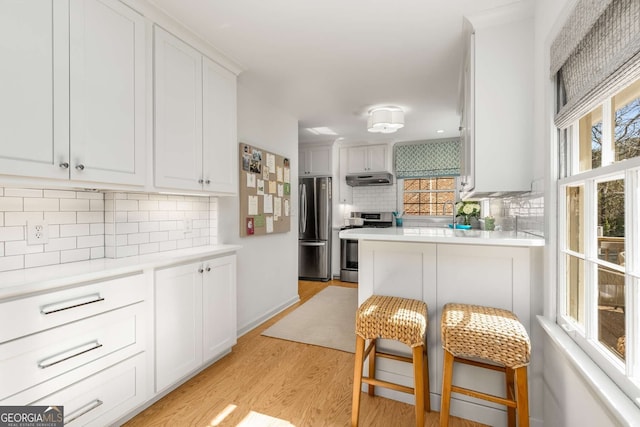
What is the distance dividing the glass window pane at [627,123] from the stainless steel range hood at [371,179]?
4.20m

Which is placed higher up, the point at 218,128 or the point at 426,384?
the point at 218,128

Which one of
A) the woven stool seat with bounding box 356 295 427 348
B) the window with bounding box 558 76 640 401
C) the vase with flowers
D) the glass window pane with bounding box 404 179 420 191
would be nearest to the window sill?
the window with bounding box 558 76 640 401

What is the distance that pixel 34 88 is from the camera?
128 centimetres

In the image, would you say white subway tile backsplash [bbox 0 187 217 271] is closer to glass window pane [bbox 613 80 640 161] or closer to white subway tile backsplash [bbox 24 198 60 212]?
white subway tile backsplash [bbox 24 198 60 212]

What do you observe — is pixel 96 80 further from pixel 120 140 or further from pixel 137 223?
pixel 137 223

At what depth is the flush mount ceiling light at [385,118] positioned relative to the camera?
345 centimetres

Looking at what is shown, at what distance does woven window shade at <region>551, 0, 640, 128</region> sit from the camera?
32.4 inches

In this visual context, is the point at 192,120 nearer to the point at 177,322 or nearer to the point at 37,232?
the point at 37,232

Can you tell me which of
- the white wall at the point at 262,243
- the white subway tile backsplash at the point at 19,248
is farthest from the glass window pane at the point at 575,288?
the white subway tile backsplash at the point at 19,248

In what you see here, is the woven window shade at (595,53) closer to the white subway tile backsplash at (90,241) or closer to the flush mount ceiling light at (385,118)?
the flush mount ceiling light at (385,118)

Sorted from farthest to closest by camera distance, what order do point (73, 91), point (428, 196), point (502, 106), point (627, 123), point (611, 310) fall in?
point (428, 196), point (502, 106), point (73, 91), point (611, 310), point (627, 123)

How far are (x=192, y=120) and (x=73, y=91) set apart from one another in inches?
29.2

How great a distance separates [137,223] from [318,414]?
1.71 m

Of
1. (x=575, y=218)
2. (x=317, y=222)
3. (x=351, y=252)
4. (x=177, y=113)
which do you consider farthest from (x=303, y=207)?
(x=575, y=218)
